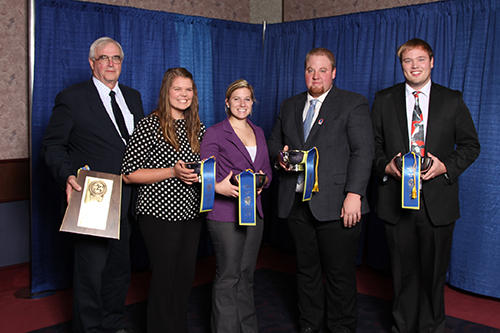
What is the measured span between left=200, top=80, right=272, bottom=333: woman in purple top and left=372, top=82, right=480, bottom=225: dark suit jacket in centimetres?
70

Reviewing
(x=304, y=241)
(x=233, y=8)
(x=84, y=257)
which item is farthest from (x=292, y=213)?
(x=233, y=8)

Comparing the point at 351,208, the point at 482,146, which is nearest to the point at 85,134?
the point at 351,208

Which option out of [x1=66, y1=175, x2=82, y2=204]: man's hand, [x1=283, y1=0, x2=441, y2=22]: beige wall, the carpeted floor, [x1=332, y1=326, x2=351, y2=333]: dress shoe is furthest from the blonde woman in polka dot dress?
[x1=283, y1=0, x2=441, y2=22]: beige wall

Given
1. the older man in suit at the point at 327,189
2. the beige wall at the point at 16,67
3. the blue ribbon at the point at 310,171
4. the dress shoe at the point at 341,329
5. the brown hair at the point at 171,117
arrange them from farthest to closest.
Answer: the beige wall at the point at 16,67, the dress shoe at the point at 341,329, the older man in suit at the point at 327,189, the blue ribbon at the point at 310,171, the brown hair at the point at 171,117

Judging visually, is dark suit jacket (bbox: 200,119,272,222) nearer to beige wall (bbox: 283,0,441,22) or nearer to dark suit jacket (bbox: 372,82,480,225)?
dark suit jacket (bbox: 372,82,480,225)

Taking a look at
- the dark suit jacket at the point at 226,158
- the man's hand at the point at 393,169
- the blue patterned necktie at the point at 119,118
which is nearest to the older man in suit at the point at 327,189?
the man's hand at the point at 393,169

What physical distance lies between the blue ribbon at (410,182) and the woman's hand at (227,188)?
80 centimetres

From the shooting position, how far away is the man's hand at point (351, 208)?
239 cm

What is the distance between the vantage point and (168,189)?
220cm

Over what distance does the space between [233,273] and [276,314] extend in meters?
0.80

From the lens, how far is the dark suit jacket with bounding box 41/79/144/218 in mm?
2293

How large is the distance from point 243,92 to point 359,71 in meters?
1.80

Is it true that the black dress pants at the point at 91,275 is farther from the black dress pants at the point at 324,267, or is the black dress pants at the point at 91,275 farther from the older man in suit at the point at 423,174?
the older man in suit at the point at 423,174

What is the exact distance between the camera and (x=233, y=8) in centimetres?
496
